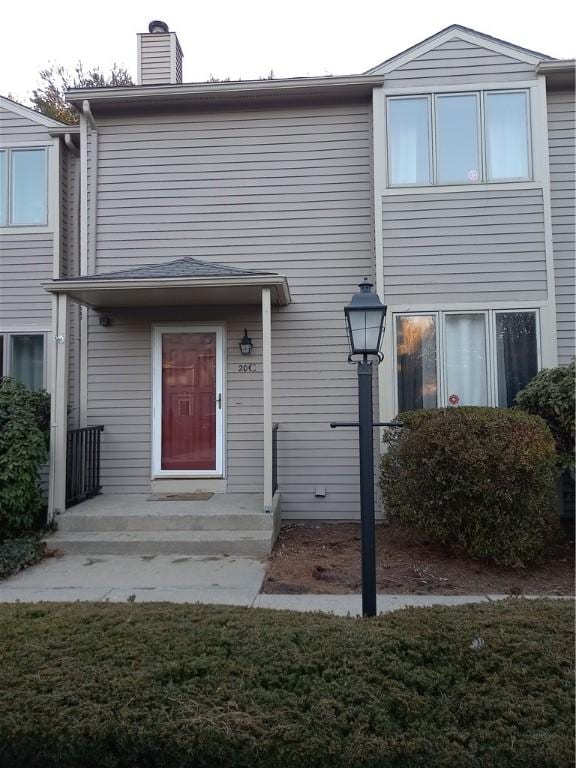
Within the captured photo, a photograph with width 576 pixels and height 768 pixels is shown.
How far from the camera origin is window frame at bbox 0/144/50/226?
7.15 meters

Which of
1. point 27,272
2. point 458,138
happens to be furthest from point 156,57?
point 458,138

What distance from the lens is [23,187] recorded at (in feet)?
23.8

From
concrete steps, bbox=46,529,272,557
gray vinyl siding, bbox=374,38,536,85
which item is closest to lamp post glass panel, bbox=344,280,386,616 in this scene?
concrete steps, bbox=46,529,272,557

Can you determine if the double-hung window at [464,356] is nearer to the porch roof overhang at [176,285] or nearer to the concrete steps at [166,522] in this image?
the porch roof overhang at [176,285]

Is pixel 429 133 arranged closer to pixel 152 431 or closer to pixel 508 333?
pixel 508 333

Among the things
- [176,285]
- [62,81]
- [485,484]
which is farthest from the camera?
[62,81]

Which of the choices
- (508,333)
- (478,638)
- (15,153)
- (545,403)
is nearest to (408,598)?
(478,638)

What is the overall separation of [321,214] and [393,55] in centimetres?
211

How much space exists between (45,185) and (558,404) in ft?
22.9

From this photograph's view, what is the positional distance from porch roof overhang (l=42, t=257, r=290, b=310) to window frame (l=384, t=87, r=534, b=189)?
2220 mm

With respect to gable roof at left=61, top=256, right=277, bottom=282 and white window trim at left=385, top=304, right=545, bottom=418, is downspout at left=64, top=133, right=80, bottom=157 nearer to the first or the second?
gable roof at left=61, top=256, right=277, bottom=282

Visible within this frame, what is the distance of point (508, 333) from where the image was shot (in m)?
6.35

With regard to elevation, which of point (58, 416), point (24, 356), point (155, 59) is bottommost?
point (58, 416)

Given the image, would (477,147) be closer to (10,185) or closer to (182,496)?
(182,496)
